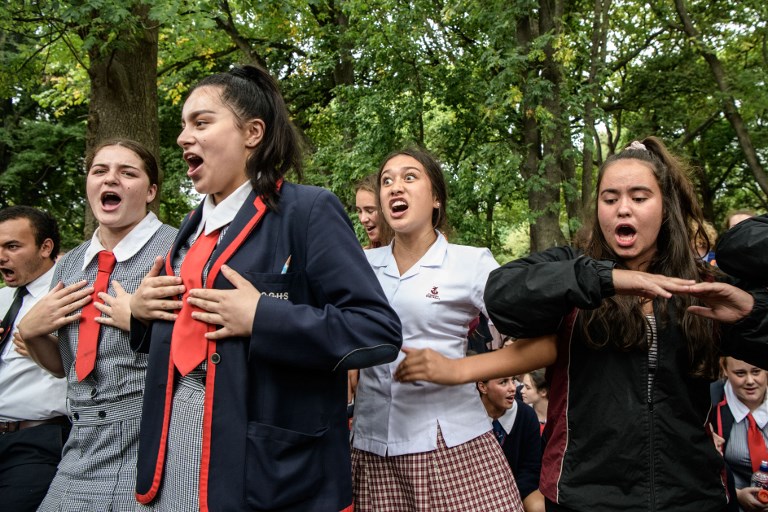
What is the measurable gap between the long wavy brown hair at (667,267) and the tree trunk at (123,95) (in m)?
5.72

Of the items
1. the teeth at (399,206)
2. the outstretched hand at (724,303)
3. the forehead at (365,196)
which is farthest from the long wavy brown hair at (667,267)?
the forehead at (365,196)

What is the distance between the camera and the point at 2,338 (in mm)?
3232

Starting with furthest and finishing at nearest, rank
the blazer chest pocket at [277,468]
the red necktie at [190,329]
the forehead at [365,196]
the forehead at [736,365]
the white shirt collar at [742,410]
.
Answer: the forehead at [365,196]
the forehead at [736,365]
the white shirt collar at [742,410]
the red necktie at [190,329]
the blazer chest pocket at [277,468]

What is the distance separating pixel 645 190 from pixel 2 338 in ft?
10.1

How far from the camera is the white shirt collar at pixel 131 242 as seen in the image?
269 centimetres

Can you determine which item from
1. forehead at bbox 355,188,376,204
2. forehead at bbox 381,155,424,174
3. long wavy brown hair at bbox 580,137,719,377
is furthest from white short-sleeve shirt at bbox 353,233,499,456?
forehead at bbox 355,188,376,204

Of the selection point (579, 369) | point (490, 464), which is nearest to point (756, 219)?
point (579, 369)

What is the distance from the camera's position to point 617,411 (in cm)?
214

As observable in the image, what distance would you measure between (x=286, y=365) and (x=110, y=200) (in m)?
1.38

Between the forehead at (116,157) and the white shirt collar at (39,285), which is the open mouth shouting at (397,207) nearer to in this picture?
the forehead at (116,157)

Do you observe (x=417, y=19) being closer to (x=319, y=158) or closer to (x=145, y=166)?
(x=319, y=158)

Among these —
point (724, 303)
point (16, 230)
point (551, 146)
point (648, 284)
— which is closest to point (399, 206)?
point (648, 284)

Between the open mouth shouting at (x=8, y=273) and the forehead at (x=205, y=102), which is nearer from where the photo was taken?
the forehead at (x=205, y=102)

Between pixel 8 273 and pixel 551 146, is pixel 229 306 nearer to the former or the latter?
pixel 8 273
